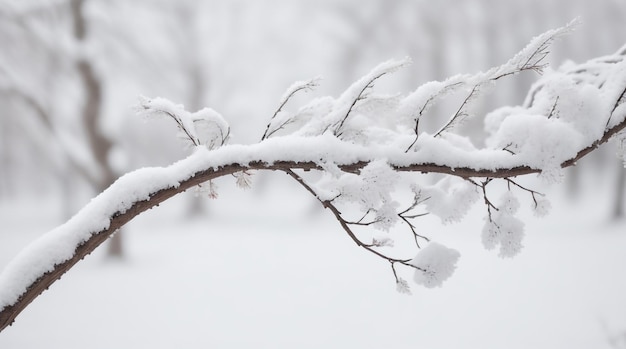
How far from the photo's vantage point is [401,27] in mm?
12344

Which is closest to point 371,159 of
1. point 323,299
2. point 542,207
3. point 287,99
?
point 287,99

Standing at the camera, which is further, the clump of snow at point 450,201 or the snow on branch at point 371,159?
the clump of snow at point 450,201

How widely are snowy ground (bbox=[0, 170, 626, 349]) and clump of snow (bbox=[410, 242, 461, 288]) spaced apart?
2.64 m

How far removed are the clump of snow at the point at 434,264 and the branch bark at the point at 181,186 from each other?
0.93ft

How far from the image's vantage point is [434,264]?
1.42 m

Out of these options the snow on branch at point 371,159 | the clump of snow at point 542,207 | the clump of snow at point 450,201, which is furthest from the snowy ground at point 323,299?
the snow on branch at point 371,159

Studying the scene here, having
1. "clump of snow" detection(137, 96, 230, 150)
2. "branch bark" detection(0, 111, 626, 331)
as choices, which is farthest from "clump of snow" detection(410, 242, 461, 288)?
"clump of snow" detection(137, 96, 230, 150)

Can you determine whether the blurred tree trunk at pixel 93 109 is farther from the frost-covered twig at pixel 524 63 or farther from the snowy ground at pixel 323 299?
the frost-covered twig at pixel 524 63

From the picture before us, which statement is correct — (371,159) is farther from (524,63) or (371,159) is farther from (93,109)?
(93,109)

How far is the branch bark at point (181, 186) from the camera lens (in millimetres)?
1382

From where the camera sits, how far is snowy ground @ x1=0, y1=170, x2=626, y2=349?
400cm

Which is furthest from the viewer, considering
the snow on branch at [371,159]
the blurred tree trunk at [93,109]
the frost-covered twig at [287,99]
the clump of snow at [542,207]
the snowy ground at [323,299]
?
the blurred tree trunk at [93,109]

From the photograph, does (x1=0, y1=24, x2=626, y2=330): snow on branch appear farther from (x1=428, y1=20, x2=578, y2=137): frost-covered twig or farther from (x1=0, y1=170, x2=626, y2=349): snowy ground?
(x1=0, y1=170, x2=626, y2=349): snowy ground

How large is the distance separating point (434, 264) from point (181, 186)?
934 millimetres
